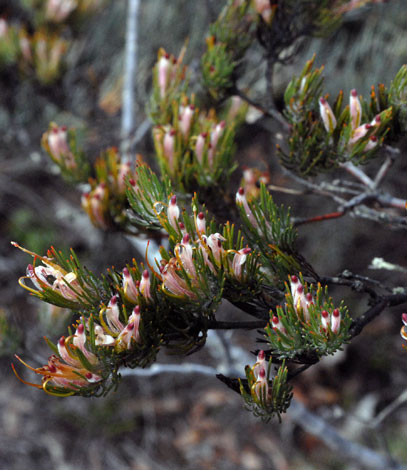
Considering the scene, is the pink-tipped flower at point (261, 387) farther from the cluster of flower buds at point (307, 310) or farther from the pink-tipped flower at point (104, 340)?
the pink-tipped flower at point (104, 340)

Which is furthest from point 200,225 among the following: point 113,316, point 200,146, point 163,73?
point 163,73

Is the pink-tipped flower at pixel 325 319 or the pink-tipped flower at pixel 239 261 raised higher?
the pink-tipped flower at pixel 239 261

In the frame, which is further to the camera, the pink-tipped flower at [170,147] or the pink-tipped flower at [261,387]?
the pink-tipped flower at [170,147]

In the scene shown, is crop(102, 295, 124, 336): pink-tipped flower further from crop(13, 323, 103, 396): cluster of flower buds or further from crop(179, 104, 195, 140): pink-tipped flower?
crop(179, 104, 195, 140): pink-tipped flower

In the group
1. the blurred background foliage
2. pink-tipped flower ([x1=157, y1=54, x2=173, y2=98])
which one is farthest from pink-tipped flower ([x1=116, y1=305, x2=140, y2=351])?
the blurred background foliage

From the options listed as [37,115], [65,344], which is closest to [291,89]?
[65,344]

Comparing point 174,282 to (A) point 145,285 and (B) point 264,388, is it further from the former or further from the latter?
(B) point 264,388

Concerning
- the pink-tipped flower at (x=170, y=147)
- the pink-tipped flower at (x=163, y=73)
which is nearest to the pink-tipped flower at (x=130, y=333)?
the pink-tipped flower at (x=170, y=147)
